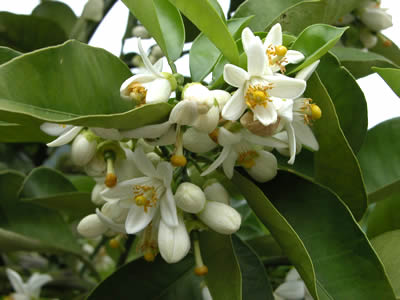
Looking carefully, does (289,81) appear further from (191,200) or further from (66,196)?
A: (66,196)

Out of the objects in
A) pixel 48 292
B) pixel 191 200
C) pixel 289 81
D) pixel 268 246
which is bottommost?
pixel 48 292

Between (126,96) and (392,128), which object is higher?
(126,96)

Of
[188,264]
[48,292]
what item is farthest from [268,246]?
[48,292]

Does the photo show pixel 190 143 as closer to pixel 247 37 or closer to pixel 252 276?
pixel 247 37

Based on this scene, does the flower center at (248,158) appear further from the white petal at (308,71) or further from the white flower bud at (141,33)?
the white flower bud at (141,33)

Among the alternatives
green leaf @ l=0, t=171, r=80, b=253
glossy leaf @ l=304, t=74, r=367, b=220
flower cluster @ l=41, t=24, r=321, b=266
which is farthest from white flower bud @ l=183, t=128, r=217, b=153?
green leaf @ l=0, t=171, r=80, b=253

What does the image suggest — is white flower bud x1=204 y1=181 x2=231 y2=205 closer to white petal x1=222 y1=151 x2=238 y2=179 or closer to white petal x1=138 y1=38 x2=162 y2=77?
white petal x1=222 y1=151 x2=238 y2=179

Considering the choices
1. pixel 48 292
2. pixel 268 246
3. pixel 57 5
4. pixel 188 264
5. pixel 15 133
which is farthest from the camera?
pixel 57 5

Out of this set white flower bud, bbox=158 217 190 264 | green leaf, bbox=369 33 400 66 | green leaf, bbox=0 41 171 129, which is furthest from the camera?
green leaf, bbox=369 33 400 66
